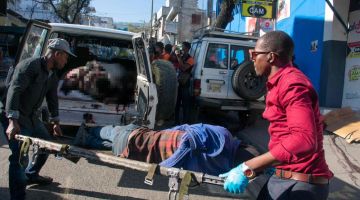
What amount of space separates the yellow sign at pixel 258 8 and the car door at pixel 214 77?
17.2 ft

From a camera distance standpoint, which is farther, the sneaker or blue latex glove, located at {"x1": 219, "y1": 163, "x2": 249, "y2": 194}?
the sneaker

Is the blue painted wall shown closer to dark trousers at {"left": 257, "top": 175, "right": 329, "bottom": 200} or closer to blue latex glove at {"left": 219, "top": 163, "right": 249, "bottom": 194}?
dark trousers at {"left": 257, "top": 175, "right": 329, "bottom": 200}

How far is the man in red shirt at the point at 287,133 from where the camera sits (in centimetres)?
233

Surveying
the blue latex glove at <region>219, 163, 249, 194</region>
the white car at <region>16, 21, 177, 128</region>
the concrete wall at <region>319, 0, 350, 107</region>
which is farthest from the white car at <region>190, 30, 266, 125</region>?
the blue latex glove at <region>219, 163, 249, 194</region>

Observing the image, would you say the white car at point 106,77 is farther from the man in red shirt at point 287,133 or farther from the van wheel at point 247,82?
the man in red shirt at point 287,133

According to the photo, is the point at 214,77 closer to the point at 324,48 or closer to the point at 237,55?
the point at 237,55

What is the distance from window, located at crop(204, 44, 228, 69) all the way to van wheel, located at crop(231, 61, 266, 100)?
46cm

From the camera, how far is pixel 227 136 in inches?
169

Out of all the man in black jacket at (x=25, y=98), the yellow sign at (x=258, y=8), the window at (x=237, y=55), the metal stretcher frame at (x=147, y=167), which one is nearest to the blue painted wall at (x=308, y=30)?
the yellow sign at (x=258, y=8)

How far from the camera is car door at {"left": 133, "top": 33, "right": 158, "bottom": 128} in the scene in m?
6.54

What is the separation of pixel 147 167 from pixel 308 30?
33.6 ft

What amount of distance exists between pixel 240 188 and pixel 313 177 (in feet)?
1.45

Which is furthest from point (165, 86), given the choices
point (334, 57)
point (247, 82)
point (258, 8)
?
point (258, 8)

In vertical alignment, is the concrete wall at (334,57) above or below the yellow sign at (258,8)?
below
